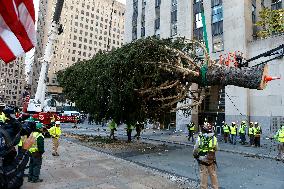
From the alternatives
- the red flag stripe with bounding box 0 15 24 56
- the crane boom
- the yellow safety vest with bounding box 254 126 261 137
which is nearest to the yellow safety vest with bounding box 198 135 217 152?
the red flag stripe with bounding box 0 15 24 56

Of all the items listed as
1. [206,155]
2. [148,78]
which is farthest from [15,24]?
[148,78]

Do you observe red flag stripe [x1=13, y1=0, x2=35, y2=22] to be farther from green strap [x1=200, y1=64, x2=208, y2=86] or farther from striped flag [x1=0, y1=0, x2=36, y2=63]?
green strap [x1=200, y1=64, x2=208, y2=86]

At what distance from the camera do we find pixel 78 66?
21969 mm

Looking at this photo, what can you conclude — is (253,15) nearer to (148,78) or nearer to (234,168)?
(148,78)

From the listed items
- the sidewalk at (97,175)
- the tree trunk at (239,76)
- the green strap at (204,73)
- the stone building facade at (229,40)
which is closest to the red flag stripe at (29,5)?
the sidewalk at (97,175)

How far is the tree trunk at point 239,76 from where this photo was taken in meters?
7.83

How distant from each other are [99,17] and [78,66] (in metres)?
93.9

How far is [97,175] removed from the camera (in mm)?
9680

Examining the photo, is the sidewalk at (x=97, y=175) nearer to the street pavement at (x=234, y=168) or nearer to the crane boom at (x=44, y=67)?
the street pavement at (x=234, y=168)

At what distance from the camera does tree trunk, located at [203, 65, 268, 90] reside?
783 cm

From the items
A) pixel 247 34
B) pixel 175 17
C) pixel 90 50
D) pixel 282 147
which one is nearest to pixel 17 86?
pixel 90 50

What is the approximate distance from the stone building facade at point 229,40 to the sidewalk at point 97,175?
14726 mm

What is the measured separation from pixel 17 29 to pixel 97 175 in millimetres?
6147

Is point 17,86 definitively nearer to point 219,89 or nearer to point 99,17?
point 99,17
